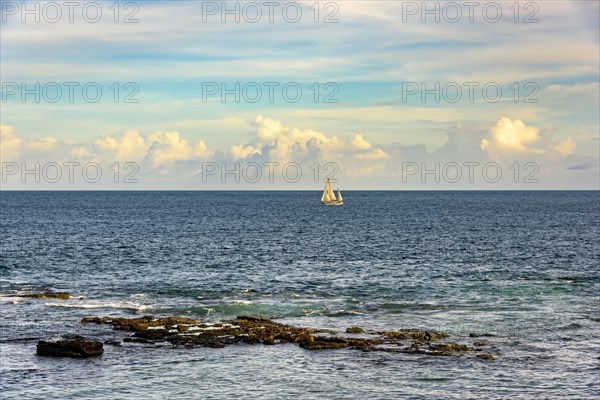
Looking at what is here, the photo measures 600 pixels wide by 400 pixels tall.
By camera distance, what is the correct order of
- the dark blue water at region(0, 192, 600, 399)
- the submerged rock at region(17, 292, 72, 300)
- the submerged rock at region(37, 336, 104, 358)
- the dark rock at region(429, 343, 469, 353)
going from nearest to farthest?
1. the dark blue water at region(0, 192, 600, 399)
2. the submerged rock at region(37, 336, 104, 358)
3. the dark rock at region(429, 343, 469, 353)
4. the submerged rock at region(17, 292, 72, 300)

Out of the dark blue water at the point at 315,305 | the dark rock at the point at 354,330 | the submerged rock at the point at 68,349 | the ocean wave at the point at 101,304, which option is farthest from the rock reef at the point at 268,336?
the ocean wave at the point at 101,304

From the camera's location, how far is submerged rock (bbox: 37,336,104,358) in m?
48.6

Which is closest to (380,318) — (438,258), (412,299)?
(412,299)

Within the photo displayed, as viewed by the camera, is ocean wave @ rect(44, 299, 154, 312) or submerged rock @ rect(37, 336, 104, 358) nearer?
submerged rock @ rect(37, 336, 104, 358)

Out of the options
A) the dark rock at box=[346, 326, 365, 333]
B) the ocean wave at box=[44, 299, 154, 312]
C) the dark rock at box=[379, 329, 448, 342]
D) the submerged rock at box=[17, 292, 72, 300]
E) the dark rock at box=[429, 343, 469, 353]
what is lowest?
the dark rock at box=[429, 343, 469, 353]

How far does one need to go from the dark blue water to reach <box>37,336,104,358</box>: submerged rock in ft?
4.28

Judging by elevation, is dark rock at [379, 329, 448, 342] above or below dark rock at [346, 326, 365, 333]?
below

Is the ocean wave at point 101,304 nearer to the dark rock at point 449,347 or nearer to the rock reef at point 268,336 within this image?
the rock reef at point 268,336

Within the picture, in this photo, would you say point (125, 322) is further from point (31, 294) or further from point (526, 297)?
point (526, 297)

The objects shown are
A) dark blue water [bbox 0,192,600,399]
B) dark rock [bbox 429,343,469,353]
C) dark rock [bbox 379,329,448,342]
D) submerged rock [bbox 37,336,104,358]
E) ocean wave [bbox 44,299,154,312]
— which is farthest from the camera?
ocean wave [bbox 44,299,154,312]

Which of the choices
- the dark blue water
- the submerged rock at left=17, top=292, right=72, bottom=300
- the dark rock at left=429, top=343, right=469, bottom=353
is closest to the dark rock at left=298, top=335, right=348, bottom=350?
the dark blue water

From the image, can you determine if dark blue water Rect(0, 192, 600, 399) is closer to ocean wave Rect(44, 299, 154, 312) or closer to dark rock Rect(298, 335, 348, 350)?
ocean wave Rect(44, 299, 154, 312)

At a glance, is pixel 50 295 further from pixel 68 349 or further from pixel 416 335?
pixel 416 335

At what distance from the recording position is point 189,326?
5819 cm
